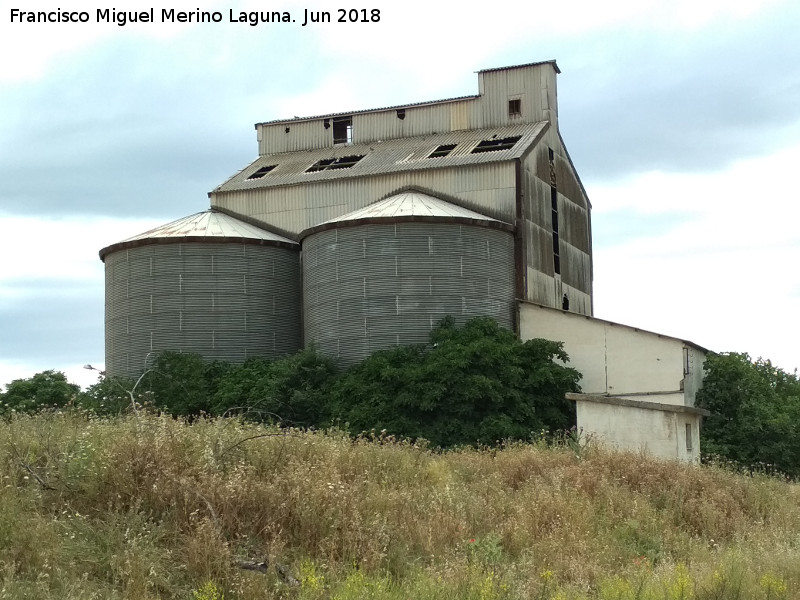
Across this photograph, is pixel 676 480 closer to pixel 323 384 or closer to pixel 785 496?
pixel 785 496

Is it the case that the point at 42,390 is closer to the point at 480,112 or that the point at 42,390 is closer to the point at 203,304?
the point at 203,304

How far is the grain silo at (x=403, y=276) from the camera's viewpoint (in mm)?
41469

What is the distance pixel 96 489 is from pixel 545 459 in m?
10.1

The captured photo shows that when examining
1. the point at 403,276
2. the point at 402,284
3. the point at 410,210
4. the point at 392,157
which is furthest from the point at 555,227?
the point at 402,284

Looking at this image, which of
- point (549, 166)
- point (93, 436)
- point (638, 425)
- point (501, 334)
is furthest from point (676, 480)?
point (549, 166)

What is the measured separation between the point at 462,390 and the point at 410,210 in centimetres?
829

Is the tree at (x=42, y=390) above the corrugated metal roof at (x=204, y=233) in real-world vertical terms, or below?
below

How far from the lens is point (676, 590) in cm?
1334

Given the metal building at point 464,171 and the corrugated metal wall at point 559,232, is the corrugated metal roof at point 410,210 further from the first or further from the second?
the corrugated metal wall at point 559,232

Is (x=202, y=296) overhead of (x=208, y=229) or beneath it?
beneath

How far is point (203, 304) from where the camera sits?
44.9 meters

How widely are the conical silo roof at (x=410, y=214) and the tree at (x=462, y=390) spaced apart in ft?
14.7

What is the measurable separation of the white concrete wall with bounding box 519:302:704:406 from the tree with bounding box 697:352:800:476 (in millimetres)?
723

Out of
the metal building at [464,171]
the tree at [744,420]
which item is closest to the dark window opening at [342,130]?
the metal building at [464,171]
